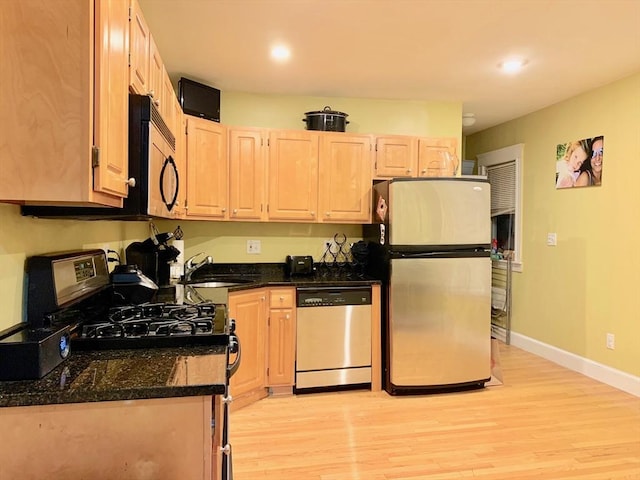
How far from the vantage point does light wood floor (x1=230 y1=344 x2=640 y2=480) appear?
2250 mm

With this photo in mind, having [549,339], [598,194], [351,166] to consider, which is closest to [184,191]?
[351,166]

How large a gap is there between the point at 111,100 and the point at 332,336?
235cm

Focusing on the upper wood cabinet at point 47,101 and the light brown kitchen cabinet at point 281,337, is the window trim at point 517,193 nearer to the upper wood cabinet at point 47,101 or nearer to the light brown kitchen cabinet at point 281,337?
the light brown kitchen cabinet at point 281,337

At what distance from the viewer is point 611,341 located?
3.43 meters

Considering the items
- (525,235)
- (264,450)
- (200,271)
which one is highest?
(525,235)

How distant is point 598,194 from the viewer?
356cm

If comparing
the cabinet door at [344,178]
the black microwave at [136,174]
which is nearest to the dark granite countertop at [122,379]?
the black microwave at [136,174]

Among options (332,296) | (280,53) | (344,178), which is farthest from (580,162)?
(280,53)

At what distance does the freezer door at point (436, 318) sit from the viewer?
317cm

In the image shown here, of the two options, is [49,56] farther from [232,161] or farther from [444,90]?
[444,90]

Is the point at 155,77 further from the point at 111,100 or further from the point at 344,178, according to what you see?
the point at 344,178

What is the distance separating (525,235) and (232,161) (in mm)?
3094

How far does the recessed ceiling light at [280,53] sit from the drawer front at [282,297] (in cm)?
162

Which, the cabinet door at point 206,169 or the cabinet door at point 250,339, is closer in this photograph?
the cabinet door at point 250,339
